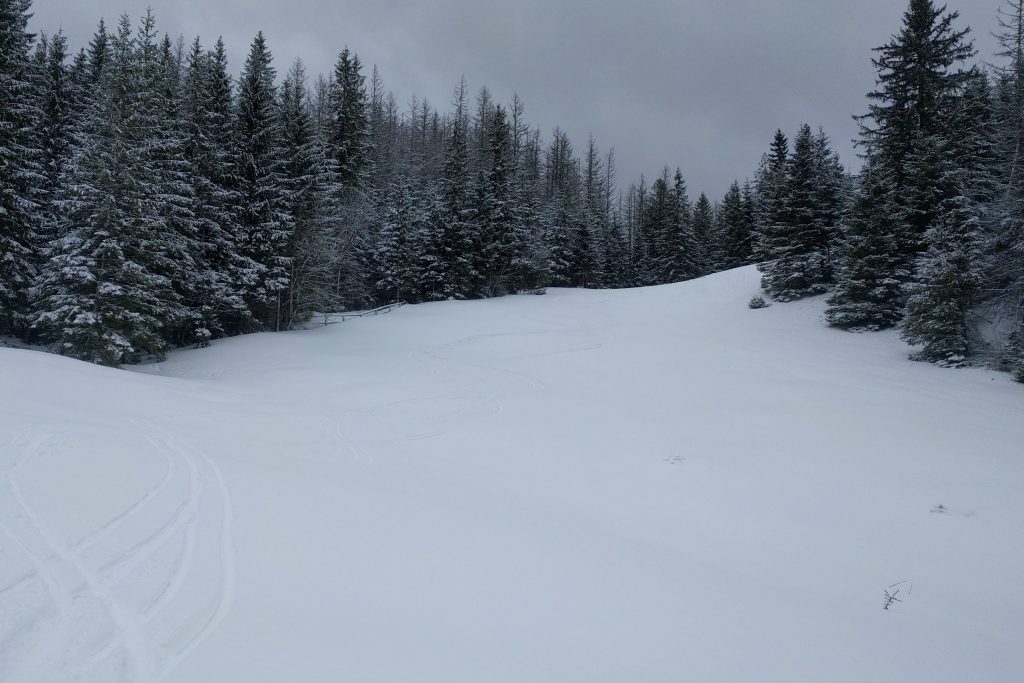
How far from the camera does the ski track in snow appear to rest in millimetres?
2750

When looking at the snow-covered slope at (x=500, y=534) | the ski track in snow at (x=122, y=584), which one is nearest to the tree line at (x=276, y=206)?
the snow-covered slope at (x=500, y=534)

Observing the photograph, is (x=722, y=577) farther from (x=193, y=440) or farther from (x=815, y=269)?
(x=815, y=269)

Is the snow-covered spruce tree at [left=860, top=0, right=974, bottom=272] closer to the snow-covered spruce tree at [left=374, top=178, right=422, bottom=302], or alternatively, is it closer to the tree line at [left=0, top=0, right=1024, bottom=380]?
the tree line at [left=0, top=0, right=1024, bottom=380]

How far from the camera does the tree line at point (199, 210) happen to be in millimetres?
17109

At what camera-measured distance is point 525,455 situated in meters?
8.72

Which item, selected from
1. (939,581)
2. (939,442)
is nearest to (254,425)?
(939,581)

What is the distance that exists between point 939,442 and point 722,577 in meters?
7.21

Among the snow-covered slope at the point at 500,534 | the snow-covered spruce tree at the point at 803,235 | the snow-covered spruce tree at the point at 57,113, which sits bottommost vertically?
the snow-covered slope at the point at 500,534

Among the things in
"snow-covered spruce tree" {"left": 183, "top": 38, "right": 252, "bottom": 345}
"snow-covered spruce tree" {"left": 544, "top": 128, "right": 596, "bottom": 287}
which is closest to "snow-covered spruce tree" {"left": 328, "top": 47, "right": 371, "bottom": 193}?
"snow-covered spruce tree" {"left": 183, "top": 38, "right": 252, "bottom": 345}

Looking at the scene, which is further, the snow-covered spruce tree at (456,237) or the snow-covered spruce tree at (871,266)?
the snow-covered spruce tree at (456,237)

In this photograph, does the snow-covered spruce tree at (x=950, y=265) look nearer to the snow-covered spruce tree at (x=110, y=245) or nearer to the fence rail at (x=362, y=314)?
the snow-covered spruce tree at (x=110, y=245)

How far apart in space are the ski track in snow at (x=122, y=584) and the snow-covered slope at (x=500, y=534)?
0.8 inches

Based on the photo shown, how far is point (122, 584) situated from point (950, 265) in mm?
20162

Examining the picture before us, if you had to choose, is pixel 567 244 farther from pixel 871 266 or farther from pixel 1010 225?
pixel 1010 225
